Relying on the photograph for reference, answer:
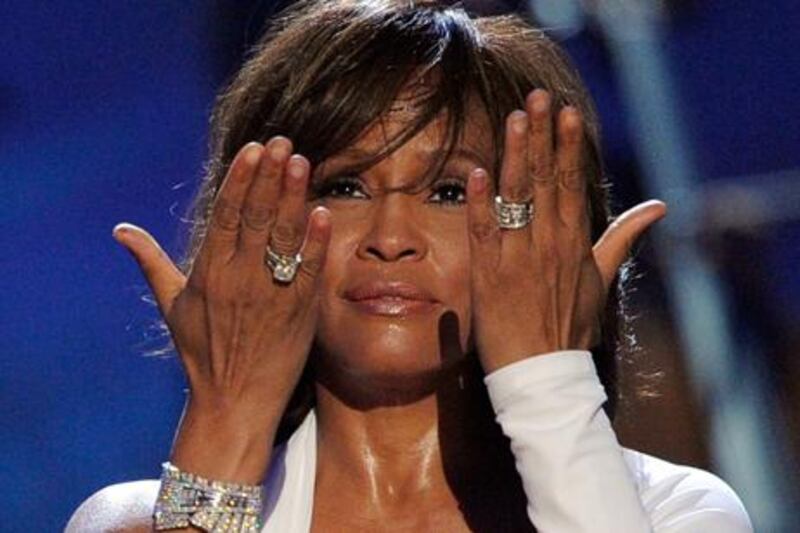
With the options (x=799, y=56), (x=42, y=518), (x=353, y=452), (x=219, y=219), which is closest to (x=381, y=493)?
(x=353, y=452)

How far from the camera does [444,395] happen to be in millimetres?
1764

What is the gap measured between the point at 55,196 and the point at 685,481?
98 cm

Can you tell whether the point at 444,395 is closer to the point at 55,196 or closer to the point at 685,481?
the point at 685,481

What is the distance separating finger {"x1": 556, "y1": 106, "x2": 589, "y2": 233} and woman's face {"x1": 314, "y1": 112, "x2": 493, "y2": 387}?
0.52 feet

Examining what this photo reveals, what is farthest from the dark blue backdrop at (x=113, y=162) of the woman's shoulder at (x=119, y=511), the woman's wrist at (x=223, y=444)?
the woman's wrist at (x=223, y=444)

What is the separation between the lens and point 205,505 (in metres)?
1.51

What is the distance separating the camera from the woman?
1492mm

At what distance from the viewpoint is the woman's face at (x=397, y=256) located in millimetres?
1642

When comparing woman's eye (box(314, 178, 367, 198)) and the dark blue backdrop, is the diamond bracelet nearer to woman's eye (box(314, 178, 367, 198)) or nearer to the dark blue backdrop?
woman's eye (box(314, 178, 367, 198))

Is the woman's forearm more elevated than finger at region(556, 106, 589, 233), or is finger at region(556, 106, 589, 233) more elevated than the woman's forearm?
finger at region(556, 106, 589, 233)

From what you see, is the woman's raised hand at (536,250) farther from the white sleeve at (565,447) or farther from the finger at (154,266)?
the finger at (154,266)

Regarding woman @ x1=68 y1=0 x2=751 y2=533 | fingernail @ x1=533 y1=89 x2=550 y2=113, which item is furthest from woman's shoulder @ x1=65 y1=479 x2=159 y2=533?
fingernail @ x1=533 y1=89 x2=550 y2=113

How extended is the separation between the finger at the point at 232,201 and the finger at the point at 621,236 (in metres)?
0.31

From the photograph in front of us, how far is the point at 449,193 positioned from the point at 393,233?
7 cm
